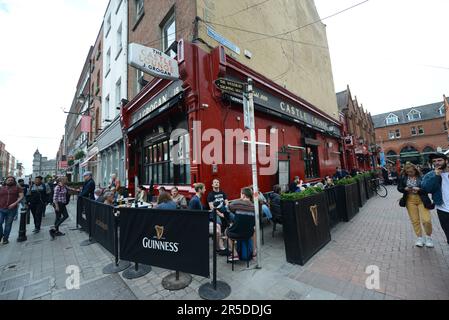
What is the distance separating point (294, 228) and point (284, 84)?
29.7 feet

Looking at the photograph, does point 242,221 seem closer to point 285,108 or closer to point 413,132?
point 285,108

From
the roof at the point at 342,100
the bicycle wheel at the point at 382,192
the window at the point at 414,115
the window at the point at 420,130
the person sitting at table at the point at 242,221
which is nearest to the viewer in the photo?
the person sitting at table at the point at 242,221

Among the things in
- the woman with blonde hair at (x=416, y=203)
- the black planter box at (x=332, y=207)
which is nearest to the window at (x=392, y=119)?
the black planter box at (x=332, y=207)

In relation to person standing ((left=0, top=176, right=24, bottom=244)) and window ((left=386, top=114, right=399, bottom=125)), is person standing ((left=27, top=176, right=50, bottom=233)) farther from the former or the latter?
window ((left=386, top=114, right=399, bottom=125))

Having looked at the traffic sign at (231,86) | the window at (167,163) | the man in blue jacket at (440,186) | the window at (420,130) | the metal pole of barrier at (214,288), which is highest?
the window at (420,130)

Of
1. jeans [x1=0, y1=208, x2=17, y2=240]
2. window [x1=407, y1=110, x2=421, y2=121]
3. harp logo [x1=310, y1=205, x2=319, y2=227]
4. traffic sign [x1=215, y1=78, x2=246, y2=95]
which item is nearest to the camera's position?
traffic sign [x1=215, y1=78, x2=246, y2=95]

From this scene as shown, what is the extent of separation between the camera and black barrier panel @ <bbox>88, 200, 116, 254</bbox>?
13.6ft

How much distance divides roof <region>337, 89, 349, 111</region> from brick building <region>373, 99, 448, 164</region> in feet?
77.7

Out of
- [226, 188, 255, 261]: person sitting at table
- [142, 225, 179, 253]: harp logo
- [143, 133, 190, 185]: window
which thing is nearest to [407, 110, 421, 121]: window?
[143, 133, 190, 185]: window

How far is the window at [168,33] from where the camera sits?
7.77 m

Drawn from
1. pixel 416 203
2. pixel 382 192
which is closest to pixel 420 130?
pixel 382 192

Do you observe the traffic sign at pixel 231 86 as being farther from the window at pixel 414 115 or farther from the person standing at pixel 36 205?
the window at pixel 414 115

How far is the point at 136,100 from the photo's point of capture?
8.99 metres
